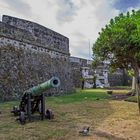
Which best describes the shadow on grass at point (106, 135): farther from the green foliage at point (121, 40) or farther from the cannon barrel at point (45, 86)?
the green foliage at point (121, 40)

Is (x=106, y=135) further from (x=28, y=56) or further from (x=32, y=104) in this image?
(x=28, y=56)

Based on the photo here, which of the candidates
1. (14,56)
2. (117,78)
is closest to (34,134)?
(14,56)

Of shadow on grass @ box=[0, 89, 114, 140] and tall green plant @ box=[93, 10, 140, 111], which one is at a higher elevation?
tall green plant @ box=[93, 10, 140, 111]

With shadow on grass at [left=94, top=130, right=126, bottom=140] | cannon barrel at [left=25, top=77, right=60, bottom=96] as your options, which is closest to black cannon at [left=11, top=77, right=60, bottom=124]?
cannon barrel at [left=25, top=77, right=60, bottom=96]

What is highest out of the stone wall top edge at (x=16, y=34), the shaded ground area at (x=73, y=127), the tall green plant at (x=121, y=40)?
the stone wall top edge at (x=16, y=34)

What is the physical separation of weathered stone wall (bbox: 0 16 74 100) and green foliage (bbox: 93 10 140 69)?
5.55 meters

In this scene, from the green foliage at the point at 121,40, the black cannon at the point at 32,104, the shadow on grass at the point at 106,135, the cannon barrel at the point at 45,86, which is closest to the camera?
the shadow on grass at the point at 106,135

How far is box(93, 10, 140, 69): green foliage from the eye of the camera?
10617 millimetres

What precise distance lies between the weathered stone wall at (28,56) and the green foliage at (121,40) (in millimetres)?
5547

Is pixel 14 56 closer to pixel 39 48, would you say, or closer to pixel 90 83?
pixel 39 48

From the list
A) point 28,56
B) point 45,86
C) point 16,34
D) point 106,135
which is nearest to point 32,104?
point 45,86

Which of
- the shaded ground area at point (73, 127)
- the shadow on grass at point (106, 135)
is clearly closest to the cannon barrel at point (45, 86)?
the shaded ground area at point (73, 127)

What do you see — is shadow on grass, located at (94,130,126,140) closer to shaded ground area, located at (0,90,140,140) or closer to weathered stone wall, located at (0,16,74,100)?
shaded ground area, located at (0,90,140,140)

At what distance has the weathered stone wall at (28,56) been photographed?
15.5 m
